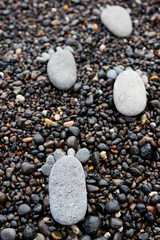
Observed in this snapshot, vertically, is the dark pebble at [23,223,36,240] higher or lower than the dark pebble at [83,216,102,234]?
lower

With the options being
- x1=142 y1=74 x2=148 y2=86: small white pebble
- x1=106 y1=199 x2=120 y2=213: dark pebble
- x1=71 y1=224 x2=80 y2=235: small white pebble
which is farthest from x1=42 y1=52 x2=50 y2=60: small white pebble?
x1=71 y1=224 x2=80 y2=235: small white pebble

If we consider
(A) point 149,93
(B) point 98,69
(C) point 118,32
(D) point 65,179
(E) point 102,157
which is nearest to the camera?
(D) point 65,179

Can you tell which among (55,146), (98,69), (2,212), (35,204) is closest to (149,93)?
(98,69)

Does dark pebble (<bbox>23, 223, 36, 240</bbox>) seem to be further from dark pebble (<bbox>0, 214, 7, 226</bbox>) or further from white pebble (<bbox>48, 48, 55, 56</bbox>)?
white pebble (<bbox>48, 48, 55, 56</bbox>)

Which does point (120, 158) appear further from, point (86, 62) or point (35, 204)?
point (86, 62)

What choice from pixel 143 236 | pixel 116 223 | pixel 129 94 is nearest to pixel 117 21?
pixel 129 94
